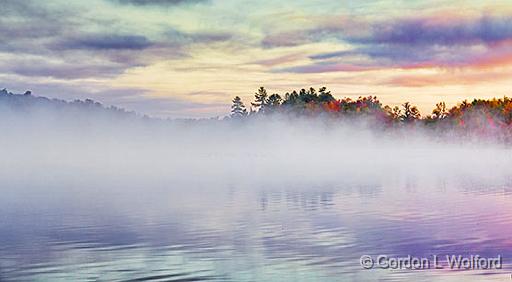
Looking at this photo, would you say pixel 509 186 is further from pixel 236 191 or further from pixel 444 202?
pixel 236 191

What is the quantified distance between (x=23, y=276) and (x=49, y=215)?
24.4 m

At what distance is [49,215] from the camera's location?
54.3 m

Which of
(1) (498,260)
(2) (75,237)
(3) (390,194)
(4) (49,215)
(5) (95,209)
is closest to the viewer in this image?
(1) (498,260)

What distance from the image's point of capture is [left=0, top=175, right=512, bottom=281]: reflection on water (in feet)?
102

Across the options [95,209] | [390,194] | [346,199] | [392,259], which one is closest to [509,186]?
[390,194]

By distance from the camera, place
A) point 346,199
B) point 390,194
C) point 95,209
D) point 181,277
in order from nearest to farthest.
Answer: point 181,277, point 95,209, point 346,199, point 390,194

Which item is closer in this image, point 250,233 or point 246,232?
point 250,233

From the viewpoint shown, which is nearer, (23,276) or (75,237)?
(23,276)

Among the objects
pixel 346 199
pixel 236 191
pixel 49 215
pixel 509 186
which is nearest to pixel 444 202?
pixel 346 199

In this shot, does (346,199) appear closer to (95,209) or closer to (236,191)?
A: (236,191)

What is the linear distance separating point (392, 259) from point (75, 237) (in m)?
17.7

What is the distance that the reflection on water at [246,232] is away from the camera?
31.2m

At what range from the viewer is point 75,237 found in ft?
138

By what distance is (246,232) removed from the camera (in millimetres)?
43344
